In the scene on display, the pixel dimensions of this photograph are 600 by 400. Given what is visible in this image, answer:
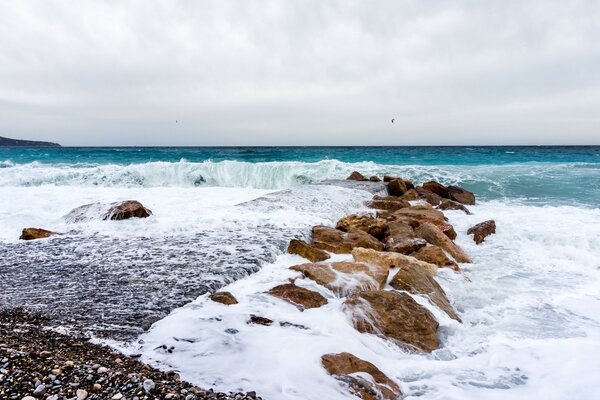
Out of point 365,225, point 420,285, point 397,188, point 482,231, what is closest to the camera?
point 420,285

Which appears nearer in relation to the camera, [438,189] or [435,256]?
[435,256]

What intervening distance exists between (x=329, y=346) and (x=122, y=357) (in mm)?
1842

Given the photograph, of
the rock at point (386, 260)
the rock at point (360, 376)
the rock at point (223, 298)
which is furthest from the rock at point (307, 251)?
the rock at point (360, 376)

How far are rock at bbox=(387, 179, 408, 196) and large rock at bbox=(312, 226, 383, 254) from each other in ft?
22.7

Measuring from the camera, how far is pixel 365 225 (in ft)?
29.1

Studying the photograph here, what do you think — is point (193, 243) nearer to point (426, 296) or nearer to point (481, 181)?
point (426, 296)

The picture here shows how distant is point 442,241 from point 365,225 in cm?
177

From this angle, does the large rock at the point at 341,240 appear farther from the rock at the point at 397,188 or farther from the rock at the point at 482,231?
the rock at the point at 397,188

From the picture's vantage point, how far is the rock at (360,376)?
3.25 metres

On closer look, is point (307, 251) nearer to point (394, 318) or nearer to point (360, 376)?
point (394, 318)

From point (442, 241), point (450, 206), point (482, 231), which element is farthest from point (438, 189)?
point (442, 241)

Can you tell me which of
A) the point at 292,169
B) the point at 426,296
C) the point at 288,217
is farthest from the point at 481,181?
the point at 426,296

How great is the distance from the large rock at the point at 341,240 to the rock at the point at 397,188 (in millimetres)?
6913

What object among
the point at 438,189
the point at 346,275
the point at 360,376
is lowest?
the point at 360,376
